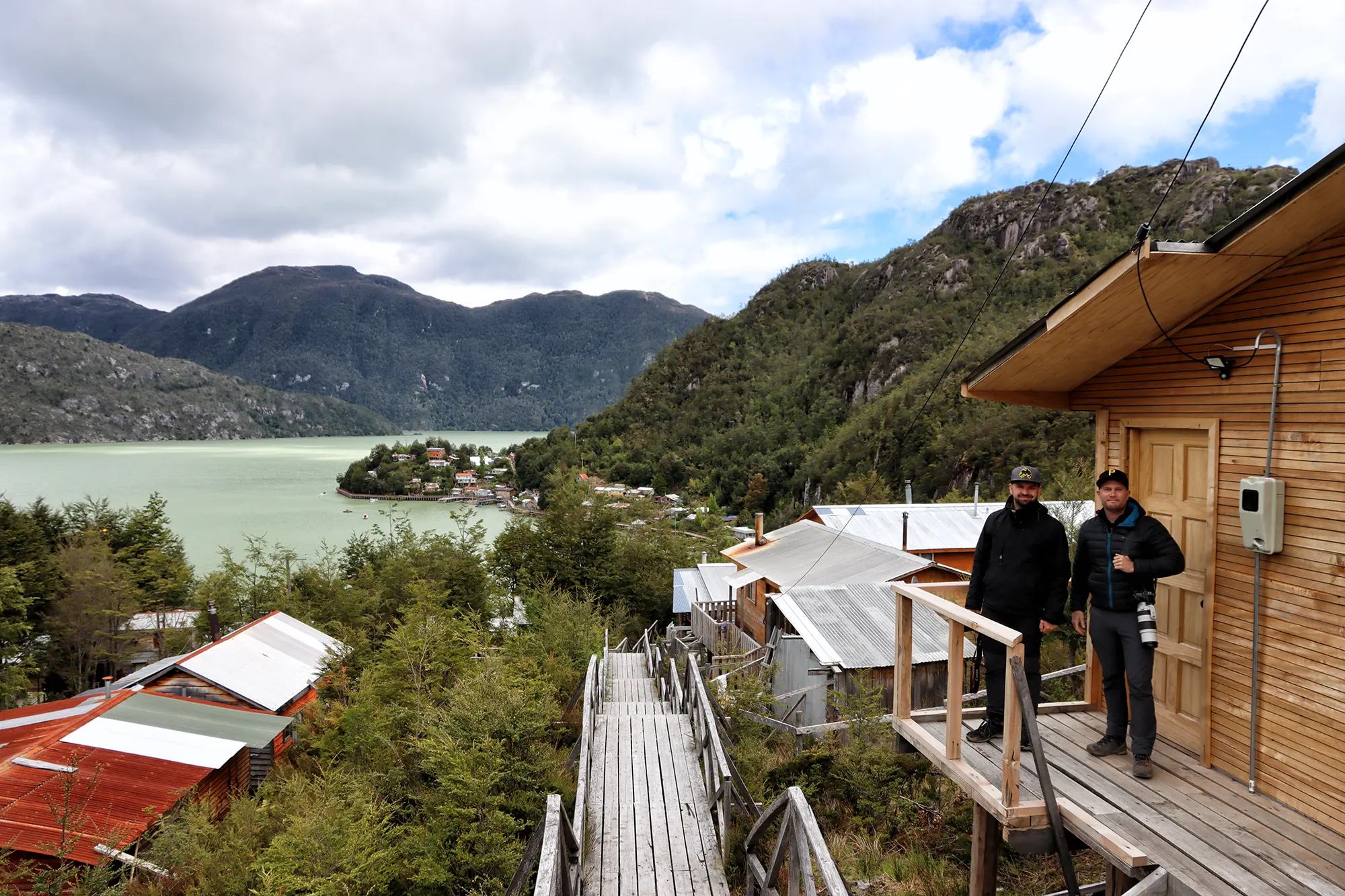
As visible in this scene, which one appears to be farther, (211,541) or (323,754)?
(211,541)

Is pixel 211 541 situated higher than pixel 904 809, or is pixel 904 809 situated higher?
pixel 904 809

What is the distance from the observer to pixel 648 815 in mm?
6090

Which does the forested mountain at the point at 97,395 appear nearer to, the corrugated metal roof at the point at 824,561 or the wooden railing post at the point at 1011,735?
the corrugated metal roof at the point at 824,561

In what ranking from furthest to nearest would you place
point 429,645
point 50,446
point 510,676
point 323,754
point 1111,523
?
1. point 50,446
2. point 323,754
3. point 429,645
4. point 510,676
5. point 1111,523

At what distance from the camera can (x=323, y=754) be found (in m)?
14.2

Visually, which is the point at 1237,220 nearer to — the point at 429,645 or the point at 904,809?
the point at 904,809

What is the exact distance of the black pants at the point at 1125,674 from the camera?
162 inches

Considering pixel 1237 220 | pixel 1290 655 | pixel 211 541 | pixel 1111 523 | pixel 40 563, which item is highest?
pixel 1237 220

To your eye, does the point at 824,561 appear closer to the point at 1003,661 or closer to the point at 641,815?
the point at 641,815

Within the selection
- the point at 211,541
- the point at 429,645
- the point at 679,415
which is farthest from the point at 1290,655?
the point at 679,415

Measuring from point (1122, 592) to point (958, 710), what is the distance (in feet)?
4.20

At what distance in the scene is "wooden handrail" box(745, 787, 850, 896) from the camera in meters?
3.66

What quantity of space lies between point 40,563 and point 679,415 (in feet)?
277

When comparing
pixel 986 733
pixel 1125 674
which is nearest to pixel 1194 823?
pixel 1125 674
